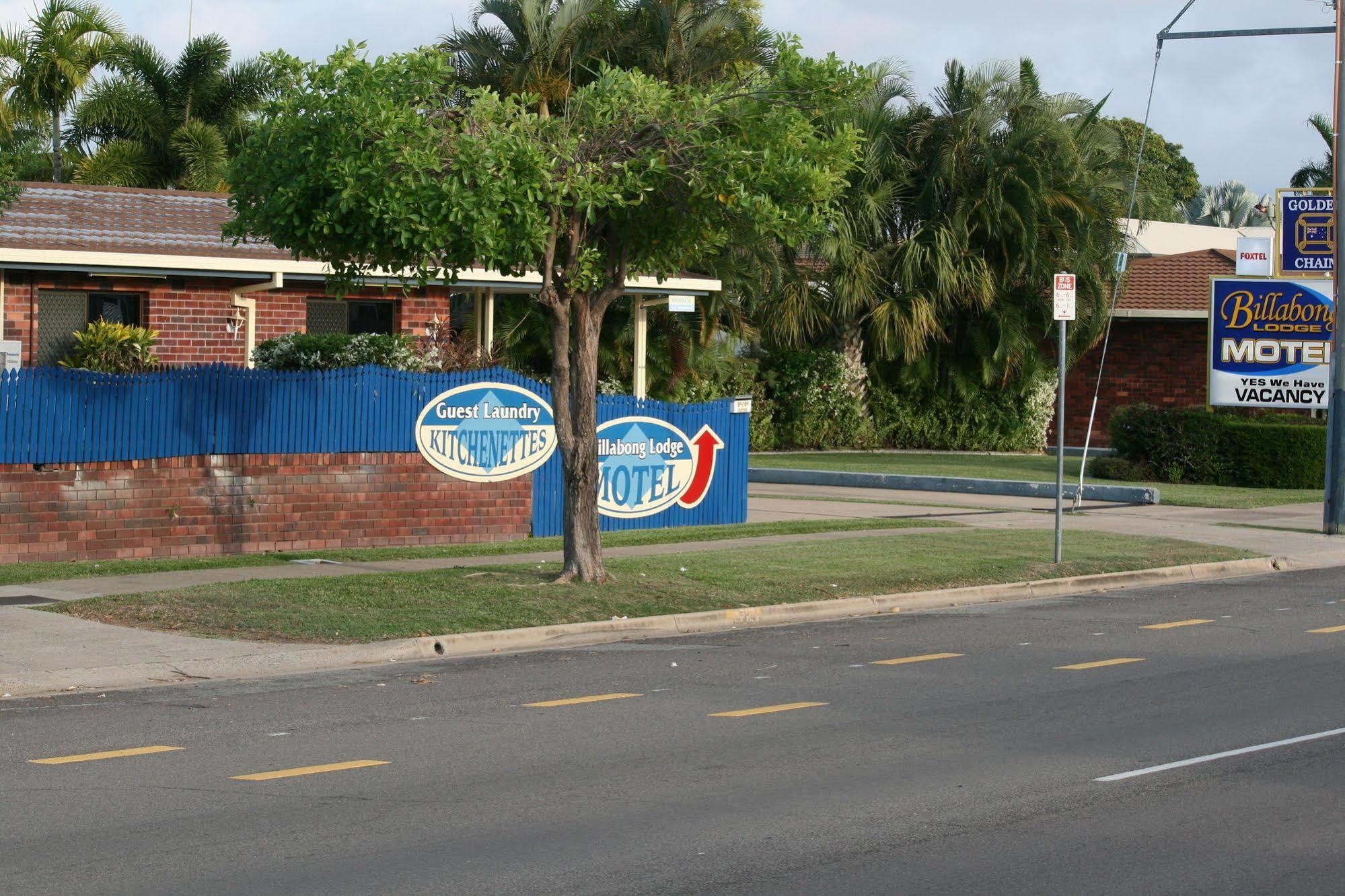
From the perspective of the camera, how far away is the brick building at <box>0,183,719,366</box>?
21.0 meters

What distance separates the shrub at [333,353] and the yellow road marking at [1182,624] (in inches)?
407

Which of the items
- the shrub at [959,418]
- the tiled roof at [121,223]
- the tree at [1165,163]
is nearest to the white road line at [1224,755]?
the tiled roof at [121,223]

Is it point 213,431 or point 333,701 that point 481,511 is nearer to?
point 213,431

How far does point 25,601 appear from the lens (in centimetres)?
1352

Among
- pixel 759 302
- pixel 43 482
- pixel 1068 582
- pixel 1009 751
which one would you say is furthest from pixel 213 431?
pixel 759 302

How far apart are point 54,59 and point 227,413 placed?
66.4ft

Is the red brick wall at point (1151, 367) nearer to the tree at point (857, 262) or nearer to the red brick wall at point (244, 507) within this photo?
the tree at point (857, 262)

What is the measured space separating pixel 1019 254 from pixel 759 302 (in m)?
6.58

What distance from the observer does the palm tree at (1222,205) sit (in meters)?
77.5

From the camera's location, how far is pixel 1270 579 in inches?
696

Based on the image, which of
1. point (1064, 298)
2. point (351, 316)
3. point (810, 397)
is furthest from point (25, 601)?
point (810, 397)

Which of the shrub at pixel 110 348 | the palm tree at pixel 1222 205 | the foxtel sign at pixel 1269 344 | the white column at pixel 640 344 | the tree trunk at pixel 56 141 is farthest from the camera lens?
the palm tree at pixel 1222 205

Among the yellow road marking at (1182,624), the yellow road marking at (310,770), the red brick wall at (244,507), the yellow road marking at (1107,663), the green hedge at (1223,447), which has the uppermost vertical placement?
the green hedge at (1223,447)

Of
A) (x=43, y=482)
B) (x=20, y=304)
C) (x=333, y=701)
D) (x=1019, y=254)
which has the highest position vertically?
(x=1019, y=254)
